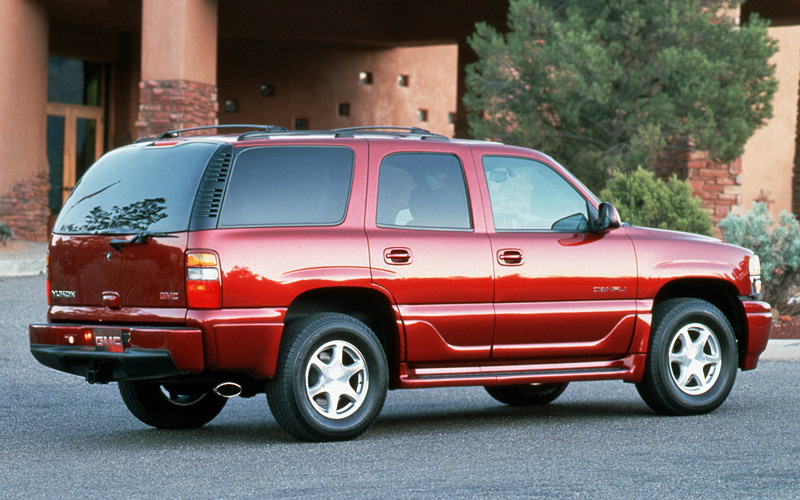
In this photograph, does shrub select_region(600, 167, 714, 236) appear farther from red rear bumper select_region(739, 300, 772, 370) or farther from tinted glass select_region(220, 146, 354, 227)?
tinted glass select_region(220, 146, 354, 227)

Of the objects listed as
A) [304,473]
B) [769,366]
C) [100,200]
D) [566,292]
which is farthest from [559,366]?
[769,366]

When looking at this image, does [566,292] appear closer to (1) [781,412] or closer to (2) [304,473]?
(1) [781,412]

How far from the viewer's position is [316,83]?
107 feet

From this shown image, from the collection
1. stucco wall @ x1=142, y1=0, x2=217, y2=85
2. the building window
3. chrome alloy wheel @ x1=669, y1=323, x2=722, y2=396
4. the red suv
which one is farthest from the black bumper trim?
the building window

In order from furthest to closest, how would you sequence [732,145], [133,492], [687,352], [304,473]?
[732,145] < [687,352] < [304,473] < [133,492]

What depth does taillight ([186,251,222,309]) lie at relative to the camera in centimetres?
698

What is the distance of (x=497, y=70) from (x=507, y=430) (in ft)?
40.5

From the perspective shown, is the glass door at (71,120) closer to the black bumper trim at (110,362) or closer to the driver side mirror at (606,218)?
the black bumper trim at (110,362)

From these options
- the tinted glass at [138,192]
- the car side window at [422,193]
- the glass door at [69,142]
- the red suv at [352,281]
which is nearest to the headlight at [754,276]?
the red suv at [352,281]

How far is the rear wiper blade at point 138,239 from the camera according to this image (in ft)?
A: 23.4

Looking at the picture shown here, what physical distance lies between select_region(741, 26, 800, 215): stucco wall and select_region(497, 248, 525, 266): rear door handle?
2519 centimetres

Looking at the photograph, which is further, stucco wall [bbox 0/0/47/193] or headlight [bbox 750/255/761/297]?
stucco wall [bbox 0/0/47/193]

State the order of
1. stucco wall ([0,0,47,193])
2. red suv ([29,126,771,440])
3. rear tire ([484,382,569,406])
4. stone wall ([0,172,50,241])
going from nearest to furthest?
red suv ([29,126,771,440]) → rear tire ([484,382,569,406]) → stucco wall ([0,0,47,193]) → stone wall ([0,172,50,241])

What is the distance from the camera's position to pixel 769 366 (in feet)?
38.8
